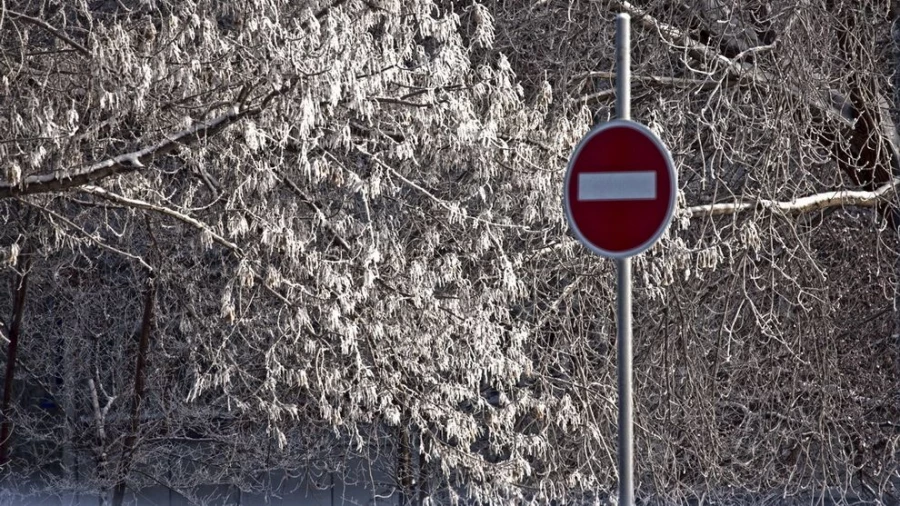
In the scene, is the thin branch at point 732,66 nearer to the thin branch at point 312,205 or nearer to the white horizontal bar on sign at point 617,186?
the thin branch at point 312,205

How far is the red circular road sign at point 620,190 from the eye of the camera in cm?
458

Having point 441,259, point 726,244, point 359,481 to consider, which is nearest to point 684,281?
point 726,244

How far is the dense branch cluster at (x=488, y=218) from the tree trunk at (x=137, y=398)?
3.18 feet

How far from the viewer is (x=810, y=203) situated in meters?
9.02

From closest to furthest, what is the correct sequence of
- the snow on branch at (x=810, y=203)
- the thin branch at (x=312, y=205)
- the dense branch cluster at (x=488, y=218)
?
the dense branch cluster at (x=488, y=218), the thin branch at (x=312, y=205), the snow on branch at (x=810, y=203)

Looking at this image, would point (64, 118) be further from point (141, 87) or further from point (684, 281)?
point (684, 281)

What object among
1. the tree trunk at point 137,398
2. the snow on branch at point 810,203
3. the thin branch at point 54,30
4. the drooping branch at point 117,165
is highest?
the thin branch at point 54,30

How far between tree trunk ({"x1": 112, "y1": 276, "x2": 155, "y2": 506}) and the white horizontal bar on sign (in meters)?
7.23

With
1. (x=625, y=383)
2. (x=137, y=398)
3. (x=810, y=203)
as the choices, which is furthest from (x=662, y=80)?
(x=137, y=398)

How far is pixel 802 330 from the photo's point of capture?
892 cm

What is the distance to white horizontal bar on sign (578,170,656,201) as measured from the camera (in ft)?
15.1

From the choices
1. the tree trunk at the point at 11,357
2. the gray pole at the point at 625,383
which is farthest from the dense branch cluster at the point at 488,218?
the gray pole at the point at 625,383

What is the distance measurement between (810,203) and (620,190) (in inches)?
189

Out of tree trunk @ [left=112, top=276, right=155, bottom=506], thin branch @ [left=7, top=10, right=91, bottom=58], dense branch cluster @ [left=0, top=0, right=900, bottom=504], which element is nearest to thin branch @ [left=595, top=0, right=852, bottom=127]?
dense branch cluster @ [left=0, top=0, right=900, bottom=504]
